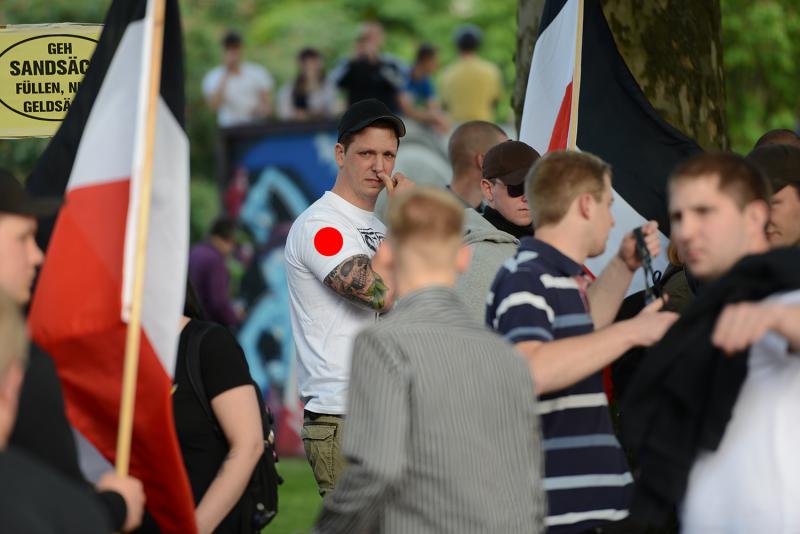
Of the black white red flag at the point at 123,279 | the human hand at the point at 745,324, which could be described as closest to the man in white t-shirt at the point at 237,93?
the black white red flag at the point at 123,279

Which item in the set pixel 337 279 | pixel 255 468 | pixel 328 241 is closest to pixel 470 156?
pixel 328 241

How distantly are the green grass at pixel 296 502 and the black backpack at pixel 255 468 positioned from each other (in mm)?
3833

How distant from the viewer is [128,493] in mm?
4750

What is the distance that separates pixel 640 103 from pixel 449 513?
3982 mm

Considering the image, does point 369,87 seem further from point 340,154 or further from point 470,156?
point 340,154

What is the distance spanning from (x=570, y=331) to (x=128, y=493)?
158cm

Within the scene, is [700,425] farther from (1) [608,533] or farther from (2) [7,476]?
(2) [7,476]

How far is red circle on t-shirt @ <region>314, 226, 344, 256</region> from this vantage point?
22.8 feet

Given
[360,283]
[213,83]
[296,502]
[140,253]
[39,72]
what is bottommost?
[296,502]

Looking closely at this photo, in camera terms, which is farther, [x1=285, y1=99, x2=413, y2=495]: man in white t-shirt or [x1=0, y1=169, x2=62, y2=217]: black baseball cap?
[x1=285, y1=99, x2=413, y2=495]: man in white t-shirt

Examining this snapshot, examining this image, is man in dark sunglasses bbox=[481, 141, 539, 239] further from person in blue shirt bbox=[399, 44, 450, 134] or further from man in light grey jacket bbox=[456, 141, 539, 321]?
person in blue shirt bbox=[399, 44, 450, 134]

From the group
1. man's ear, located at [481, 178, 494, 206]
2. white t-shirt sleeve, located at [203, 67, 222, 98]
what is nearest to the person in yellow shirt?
white t-shirt sleeve, located at [203, 67, 222, 98]

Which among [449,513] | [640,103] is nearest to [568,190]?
[449,513]

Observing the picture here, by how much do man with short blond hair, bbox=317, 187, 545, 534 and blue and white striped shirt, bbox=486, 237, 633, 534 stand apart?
598mm
